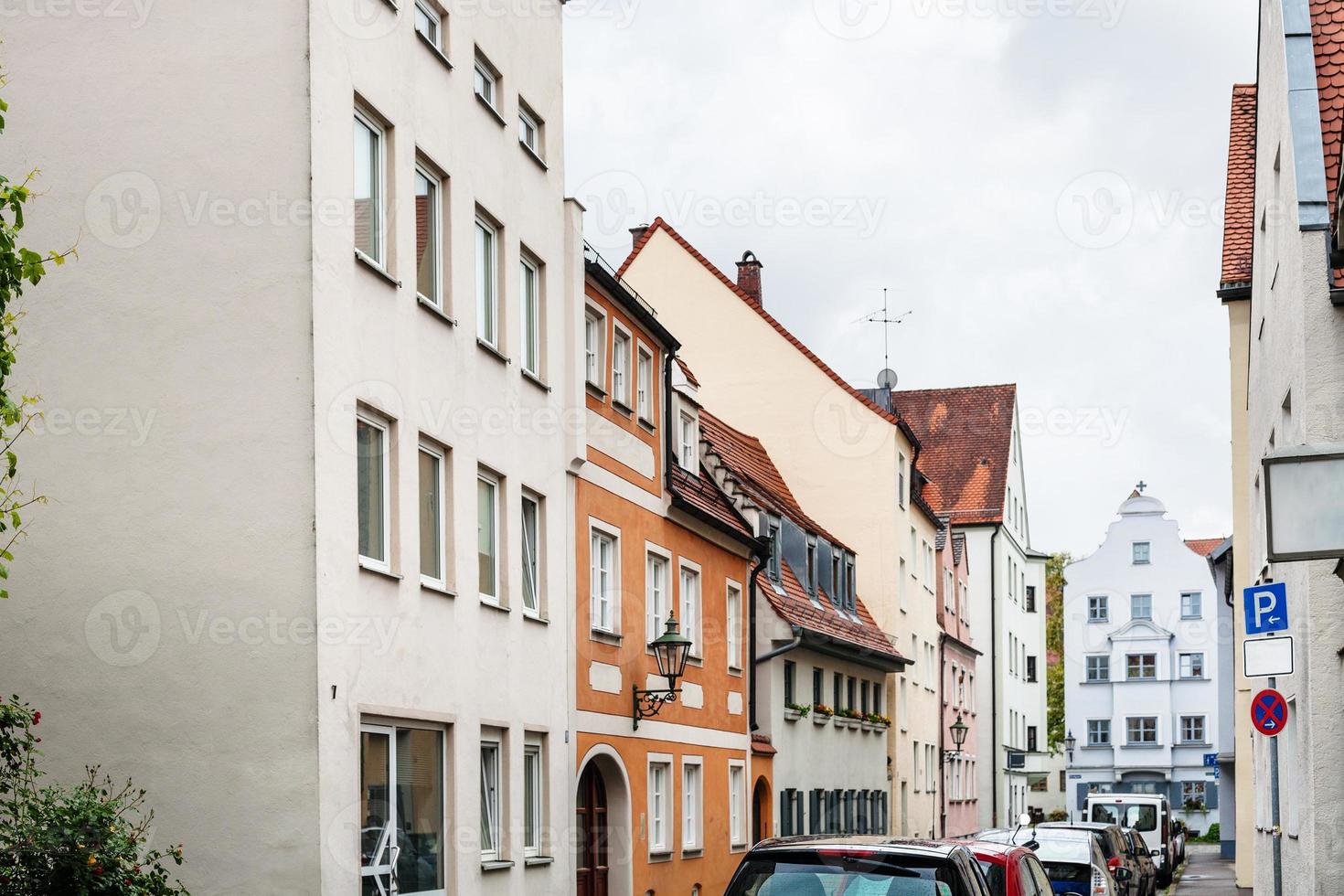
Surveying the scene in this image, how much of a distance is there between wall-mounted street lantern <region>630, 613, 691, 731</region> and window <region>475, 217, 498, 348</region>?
5160mm

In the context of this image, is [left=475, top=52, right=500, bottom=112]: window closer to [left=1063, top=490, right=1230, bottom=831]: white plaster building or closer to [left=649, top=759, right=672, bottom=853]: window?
[left=649, top=759, right=672, bottom=853]: window

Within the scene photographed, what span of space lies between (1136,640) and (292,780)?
242 ft

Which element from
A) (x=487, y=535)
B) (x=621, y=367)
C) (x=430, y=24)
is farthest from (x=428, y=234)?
(x=621, y=367)

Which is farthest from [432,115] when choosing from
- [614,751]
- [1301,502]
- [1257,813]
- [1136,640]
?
[1136,640]

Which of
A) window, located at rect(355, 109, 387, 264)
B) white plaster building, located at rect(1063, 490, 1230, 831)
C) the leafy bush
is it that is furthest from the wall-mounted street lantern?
white plaster building, located at rect(1063, 490, 1230, 831)

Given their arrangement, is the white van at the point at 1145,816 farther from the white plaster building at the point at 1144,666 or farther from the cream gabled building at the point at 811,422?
the white plaster building at the point at 1144,666

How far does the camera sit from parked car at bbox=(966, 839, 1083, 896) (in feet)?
40.1

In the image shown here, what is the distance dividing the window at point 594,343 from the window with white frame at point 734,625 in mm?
6990

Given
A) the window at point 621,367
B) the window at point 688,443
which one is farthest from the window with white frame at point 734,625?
the window at point 621,367

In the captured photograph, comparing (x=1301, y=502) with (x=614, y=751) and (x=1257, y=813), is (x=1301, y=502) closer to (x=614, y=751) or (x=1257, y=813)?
(x=614, y=751)

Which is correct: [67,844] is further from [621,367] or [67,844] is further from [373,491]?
[621,367]

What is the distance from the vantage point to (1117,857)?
2714cm

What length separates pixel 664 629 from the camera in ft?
80.8

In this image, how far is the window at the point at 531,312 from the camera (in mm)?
20281
